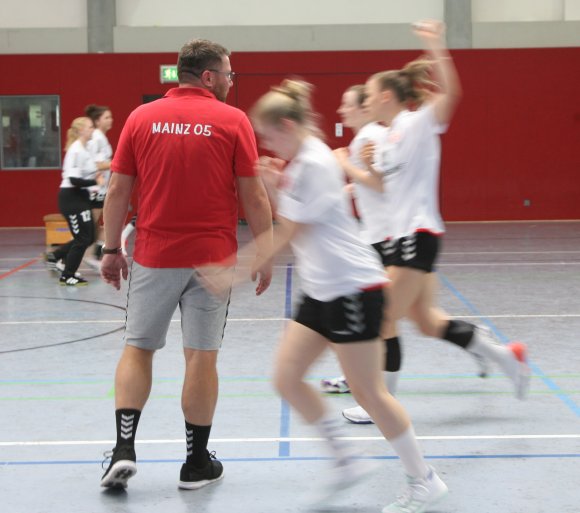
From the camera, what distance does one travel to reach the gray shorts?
3.62 meters

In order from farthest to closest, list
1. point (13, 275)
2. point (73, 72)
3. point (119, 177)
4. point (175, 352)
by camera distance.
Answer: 1. point (73, 72)
2. point (13, 275)
3. point (175, 352)
4. point (119, 177)

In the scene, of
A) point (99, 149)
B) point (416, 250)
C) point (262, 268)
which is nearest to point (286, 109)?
point (262, 268)

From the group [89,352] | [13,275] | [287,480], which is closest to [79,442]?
[287,480]

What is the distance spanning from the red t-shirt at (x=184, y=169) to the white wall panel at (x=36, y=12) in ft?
46.2

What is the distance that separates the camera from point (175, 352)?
620 centimetres

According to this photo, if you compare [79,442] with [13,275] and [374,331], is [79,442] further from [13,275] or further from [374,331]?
[13,275]

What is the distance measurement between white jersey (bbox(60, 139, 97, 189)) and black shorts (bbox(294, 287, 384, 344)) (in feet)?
21.4

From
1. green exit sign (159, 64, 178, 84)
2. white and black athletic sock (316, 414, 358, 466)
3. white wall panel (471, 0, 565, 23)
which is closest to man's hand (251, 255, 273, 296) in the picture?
white and black athletic sock (316, 414, 358, 466)

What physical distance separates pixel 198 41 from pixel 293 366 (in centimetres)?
134

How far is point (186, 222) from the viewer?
361 centimetres

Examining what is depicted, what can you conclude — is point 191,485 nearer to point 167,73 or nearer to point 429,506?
point 429,506

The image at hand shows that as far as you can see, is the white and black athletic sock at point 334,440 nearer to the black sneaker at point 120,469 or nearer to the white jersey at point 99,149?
the black sneaker at point 120,469

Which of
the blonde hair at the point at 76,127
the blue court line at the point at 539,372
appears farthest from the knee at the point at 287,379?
the blonde hair at the point at 76,127

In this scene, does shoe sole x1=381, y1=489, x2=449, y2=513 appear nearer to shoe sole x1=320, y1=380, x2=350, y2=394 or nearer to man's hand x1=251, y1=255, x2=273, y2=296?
man's hand x1=251, y1=255, x2=273, y2=296
